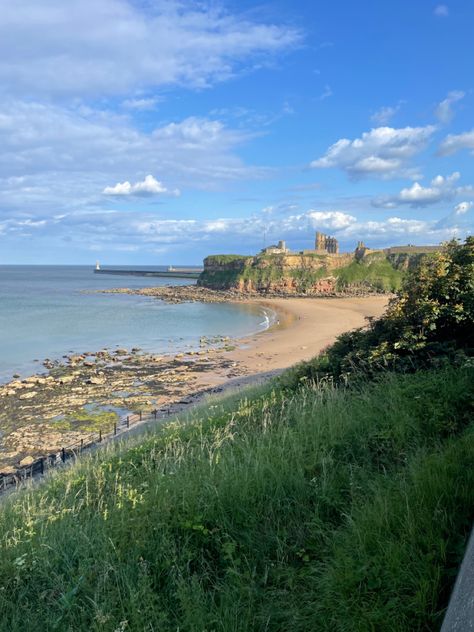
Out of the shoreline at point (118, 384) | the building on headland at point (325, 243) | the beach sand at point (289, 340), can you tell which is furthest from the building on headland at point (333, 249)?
the shoreline at point (118, 384)

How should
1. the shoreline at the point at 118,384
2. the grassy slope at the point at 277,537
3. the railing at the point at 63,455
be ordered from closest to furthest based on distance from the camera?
the grassy slope at the point at 277,537 < the railing at the point at 63,455 < the shoreline at the point at 118,384

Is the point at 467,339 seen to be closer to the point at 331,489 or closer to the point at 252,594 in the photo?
the point at 331,489

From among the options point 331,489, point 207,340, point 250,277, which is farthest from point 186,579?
point 250,277

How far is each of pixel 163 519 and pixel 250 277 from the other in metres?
120

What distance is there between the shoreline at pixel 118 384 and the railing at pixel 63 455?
697 millimetres

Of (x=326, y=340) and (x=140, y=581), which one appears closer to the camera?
(x=140, y=581)

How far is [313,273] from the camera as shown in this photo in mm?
123062

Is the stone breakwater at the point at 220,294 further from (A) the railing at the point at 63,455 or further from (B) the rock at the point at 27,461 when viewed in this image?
(B) the rock at the point at 27,461

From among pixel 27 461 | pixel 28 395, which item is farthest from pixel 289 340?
pixel 27 461

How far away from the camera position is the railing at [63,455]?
14.1 m

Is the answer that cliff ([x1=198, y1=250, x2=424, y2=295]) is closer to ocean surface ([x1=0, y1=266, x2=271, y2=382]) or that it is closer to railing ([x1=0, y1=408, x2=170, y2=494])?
ocean surface ([x1=0, y1=266, x2=271, y2=382])

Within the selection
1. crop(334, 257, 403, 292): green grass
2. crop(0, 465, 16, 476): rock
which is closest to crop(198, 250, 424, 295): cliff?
crop(334, 257, 403, 292): green grass

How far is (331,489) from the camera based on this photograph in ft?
15.8

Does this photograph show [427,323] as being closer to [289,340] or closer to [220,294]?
[289,340]
